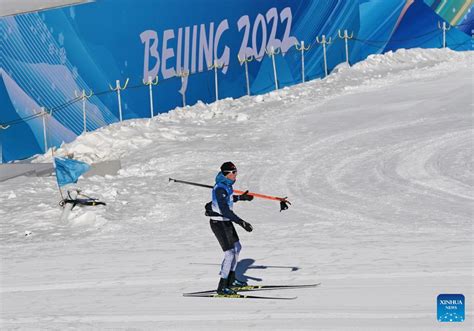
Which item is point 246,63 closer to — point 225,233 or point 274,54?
point 274,54

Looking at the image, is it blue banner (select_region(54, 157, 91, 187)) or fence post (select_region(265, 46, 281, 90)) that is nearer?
blue banner (select_region(54, 157, 91, 187))

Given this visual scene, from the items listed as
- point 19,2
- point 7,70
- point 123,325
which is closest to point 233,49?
point 19,2

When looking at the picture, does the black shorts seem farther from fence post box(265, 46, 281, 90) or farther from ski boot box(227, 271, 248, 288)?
fence post box(265, 46, 281, 90)

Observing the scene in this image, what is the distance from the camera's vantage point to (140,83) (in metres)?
23.2

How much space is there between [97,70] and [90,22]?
1.03 metres

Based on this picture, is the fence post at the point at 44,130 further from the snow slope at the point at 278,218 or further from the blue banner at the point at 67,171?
the blue banner at the point at 67,171

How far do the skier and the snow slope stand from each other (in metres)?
0.33

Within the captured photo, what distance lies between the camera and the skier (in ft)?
38.3

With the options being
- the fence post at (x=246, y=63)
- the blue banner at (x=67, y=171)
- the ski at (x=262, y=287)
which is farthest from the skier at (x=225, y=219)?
the fence post at (x=246, y=63)

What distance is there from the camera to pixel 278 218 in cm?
1656

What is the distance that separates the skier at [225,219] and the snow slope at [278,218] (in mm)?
328

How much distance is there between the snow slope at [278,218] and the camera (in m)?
11.4

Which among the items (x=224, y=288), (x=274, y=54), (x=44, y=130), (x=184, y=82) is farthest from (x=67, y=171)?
(x=274, y=54)

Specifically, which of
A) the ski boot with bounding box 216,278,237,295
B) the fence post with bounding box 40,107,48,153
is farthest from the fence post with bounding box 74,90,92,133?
the ski boot with bounding box 216,278,237,295
